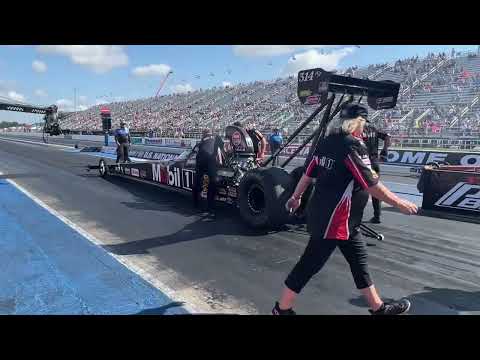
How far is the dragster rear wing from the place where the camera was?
15.3 feet

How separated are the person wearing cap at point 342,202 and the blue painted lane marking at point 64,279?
1279 millimetres

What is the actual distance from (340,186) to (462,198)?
5.05 m

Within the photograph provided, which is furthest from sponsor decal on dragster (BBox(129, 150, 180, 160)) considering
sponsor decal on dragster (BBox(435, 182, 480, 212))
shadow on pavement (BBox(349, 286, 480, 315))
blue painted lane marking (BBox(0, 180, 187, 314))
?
shadow on pavement (BBox(349, 286, 480, 315))

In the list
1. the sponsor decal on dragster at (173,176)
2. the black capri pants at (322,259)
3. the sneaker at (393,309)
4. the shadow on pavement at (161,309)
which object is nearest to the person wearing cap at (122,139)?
the sponsor decal on dragster at (173,176)

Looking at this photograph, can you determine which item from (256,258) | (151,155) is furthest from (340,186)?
(151,155)

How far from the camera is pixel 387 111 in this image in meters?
25.0

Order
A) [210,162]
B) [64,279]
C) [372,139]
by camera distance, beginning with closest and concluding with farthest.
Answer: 1. [64,279]
2. [372,139]
3. [210,162]

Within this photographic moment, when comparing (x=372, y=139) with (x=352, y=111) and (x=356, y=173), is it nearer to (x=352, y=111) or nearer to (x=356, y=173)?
(x=352, y=111)

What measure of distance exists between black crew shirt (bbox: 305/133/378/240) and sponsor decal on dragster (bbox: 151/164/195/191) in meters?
4.56
